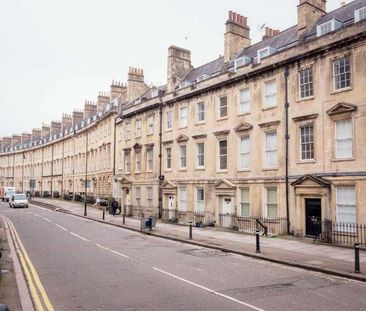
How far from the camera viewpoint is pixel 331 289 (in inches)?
414

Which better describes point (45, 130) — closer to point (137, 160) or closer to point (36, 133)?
point (36, 133)

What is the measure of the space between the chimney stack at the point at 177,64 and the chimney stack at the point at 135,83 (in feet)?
32.5

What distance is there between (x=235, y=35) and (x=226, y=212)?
1453cm

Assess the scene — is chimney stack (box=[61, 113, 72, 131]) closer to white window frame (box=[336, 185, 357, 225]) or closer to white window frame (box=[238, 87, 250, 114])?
white window frame (box=[238, 87, 250, 114])

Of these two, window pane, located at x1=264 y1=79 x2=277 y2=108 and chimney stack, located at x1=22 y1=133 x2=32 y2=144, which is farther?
chimney stack, located at x1=22 y1=133 x2=32 y2=144

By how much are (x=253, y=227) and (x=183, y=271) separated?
13.2 m

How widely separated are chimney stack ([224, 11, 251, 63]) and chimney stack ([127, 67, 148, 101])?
17.8 m

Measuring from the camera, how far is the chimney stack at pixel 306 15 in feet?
80.1


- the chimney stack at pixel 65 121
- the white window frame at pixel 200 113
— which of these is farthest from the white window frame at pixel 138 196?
the chimney stack at pixel 65 121

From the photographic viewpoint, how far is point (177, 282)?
1080 centimetres

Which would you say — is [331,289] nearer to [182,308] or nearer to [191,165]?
[182,308]

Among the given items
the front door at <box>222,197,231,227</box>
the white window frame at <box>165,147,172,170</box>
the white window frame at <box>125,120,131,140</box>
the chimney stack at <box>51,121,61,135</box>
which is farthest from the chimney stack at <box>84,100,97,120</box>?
the front door at <box>222,197,231,227</box>

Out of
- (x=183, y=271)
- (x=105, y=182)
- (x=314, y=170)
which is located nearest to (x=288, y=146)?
(x=314, y=170)

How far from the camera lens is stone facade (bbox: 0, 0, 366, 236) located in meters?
20.1
